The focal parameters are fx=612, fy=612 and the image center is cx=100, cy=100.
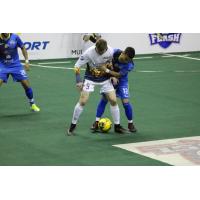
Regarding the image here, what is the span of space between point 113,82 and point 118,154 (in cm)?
191

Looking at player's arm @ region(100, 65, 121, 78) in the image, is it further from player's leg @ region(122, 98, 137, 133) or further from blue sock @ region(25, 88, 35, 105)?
blue sock @ region(25, 88, 35, 105)

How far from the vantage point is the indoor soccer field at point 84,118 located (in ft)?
37.7

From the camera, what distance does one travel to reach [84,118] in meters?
14.6

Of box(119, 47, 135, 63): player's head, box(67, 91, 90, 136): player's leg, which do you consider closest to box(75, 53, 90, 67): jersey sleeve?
box(67, 91, 90, 136): player's leg

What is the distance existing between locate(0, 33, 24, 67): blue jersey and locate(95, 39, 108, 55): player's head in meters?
3.07

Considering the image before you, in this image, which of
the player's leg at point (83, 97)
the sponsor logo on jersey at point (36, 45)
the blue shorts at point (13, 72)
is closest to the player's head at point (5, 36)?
the blue shorts at point (13, 72)

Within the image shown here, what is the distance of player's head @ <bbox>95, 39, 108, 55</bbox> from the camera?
1223 centimetres

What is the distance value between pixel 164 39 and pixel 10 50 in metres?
12.0

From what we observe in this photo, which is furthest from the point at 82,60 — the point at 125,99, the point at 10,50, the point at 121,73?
the point at 10,50

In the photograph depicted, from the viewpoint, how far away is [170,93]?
701 inches

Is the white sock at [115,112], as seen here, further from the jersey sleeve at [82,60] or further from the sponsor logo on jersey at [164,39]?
the sponsor logo on jersey at [164,39]

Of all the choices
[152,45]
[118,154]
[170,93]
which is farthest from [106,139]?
[152,45]

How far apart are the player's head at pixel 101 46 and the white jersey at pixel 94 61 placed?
0.30ft

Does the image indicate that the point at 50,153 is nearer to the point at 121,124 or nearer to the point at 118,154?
the point at 118,154
